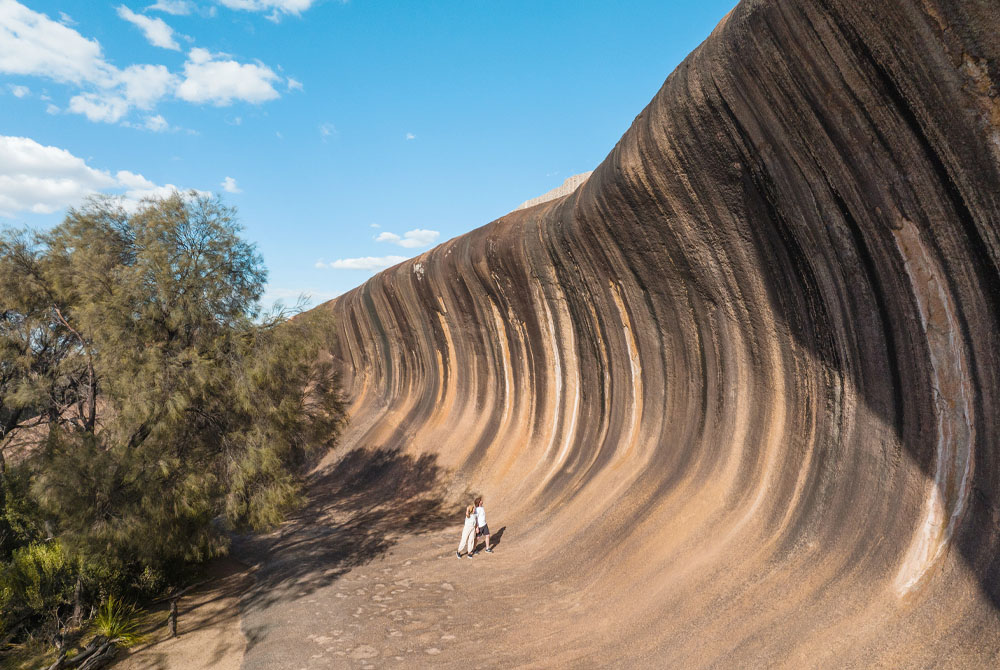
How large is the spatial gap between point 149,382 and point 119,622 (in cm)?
343

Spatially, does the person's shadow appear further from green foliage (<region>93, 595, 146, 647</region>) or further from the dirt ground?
green foliage (<region>93, 595, 146, 647</region>)

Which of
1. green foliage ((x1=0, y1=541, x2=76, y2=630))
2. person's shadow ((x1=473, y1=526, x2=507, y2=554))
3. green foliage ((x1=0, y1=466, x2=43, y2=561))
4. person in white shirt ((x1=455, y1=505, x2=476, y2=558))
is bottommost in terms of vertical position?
person's shadow ((x1=473, y1=526, x2=507, y2=554))

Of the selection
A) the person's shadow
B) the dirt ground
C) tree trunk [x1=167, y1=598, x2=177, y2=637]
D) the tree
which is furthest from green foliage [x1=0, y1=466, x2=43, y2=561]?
the person's shadow

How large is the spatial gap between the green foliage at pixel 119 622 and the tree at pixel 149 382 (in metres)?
0.54

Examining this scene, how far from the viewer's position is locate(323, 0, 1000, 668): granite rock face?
446cm

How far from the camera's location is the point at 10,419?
33.4 feet

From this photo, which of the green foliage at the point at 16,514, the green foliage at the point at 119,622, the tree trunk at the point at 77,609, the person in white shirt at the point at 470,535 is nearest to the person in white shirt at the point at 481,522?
the person in white shirt at the point at 470,535

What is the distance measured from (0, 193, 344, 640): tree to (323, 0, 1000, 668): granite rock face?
4.93m

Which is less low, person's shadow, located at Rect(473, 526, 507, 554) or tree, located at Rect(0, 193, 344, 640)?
tree, located at Rect(0, 193, 344, 640)

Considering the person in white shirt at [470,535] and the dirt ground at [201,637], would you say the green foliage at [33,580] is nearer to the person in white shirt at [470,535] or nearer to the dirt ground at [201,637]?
the dirt ground at [201,637]

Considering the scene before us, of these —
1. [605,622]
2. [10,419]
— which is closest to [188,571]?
[10,419]

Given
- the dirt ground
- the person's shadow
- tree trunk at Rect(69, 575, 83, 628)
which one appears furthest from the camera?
the person's shadow

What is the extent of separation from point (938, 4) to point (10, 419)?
46.3 ft

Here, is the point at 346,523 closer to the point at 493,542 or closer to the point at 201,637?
the point at 493,542
